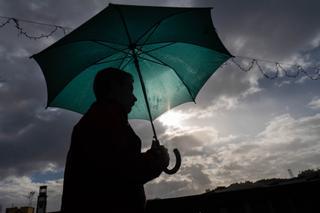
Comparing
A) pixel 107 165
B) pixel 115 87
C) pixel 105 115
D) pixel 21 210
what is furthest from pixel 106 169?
pixel 21 210

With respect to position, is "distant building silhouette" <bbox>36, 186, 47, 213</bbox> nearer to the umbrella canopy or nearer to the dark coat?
the umbrella canopy

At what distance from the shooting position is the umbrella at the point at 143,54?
222 centimetres

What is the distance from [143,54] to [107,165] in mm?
1764

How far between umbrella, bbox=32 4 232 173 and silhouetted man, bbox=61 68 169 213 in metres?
0.57

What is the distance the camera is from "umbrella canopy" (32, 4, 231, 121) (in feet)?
7.30

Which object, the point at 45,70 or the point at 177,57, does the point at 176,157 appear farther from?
the point at 45,70

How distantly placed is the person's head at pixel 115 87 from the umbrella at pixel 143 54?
502 mm

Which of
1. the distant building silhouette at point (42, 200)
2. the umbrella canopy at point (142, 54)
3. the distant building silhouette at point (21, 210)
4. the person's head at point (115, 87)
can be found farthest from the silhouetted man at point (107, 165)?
the distant building silhouette at point (21, 210)

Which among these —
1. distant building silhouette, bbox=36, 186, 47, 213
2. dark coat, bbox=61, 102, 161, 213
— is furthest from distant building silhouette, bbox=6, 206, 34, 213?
dark coat, bbox=61, 102, 161, 213

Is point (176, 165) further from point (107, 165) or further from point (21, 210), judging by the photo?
point (21, 210)

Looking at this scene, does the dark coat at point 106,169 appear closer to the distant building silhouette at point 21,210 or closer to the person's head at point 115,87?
the person's head at point 115,87

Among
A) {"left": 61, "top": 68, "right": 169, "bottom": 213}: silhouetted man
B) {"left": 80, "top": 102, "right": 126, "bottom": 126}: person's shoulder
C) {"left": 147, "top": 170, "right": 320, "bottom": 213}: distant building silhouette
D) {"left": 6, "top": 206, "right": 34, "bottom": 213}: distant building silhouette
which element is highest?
{"left": 6, "top": 206, "right": 34, "bottom": 213}: distant building silhouette

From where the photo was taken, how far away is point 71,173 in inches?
52.7

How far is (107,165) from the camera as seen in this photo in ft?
3.93
